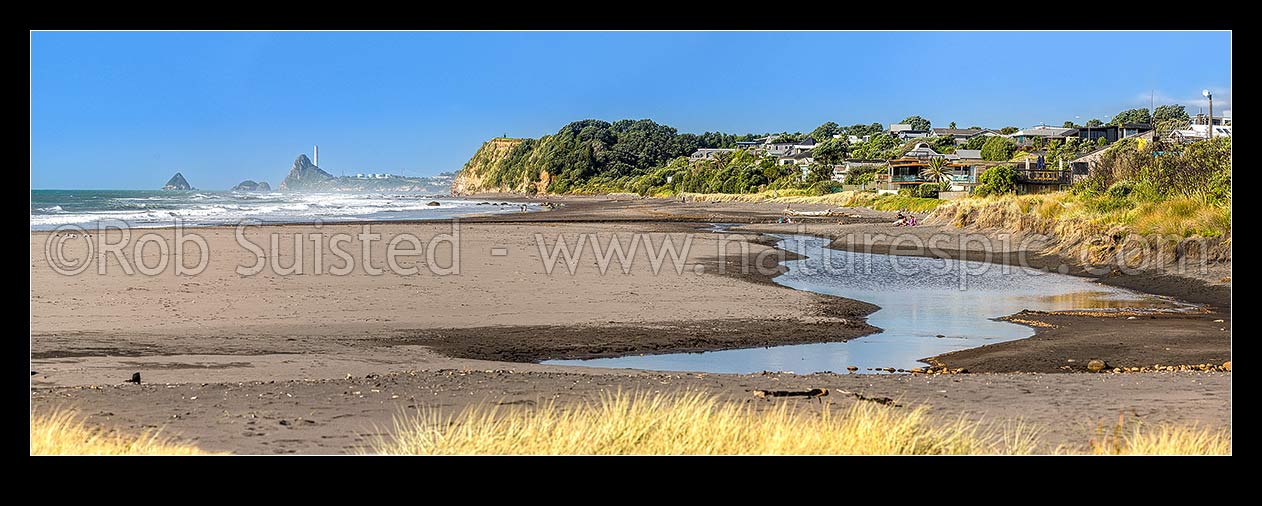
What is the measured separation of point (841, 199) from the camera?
2891 inches

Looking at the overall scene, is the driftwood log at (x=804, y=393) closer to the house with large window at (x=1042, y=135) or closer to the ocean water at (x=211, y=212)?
the ocean water at (x=211, y=212)

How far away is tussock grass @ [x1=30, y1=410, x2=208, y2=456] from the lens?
619 cm

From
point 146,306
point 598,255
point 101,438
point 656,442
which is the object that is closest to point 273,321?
point 146,306

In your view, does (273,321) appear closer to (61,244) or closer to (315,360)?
(315,360)

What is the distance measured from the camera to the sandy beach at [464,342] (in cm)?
844

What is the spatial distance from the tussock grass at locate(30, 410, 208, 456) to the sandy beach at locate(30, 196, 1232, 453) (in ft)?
0.95

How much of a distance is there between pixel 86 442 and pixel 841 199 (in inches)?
2736

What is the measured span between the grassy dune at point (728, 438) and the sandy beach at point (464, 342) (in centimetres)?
60

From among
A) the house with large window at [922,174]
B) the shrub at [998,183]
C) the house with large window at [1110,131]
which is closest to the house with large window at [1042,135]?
the house with large window at [1110,131]

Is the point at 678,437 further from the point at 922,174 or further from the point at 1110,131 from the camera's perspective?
the point at 1110,131

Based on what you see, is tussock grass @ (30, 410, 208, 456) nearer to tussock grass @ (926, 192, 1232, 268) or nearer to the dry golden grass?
the dry golden grass

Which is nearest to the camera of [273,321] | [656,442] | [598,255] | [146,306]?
[656,442]

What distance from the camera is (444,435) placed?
686 cm

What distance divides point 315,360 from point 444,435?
534 centimetres
